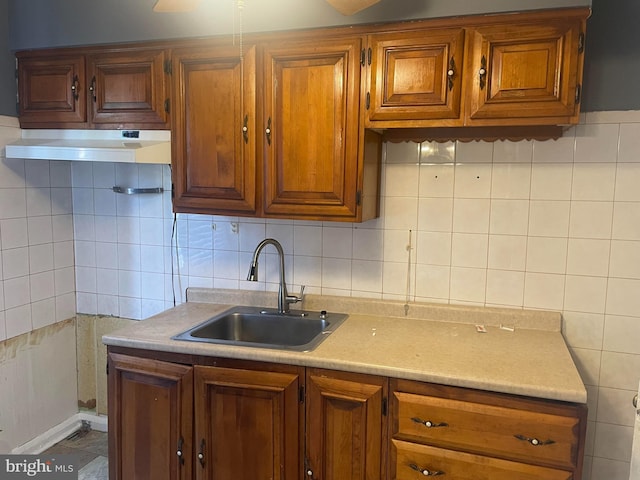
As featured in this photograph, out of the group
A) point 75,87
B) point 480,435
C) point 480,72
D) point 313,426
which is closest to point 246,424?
point 313,426

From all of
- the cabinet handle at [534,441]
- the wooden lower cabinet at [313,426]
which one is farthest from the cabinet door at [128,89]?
the cabinet handle at [534,441]

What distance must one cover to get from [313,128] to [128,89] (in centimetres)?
91

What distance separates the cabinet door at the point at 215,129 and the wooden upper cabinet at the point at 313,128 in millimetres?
93

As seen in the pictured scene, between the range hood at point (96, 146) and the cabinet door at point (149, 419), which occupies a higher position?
the range hood at point (96, 146)

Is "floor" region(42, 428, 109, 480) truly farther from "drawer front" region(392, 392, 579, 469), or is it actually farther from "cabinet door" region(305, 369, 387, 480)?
"drawer front" region(392, 392, 579, 469)

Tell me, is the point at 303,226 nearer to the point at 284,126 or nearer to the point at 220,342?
the point at 284,126

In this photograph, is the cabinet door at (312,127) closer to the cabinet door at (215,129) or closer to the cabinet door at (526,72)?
the cabinet door at (215,129)

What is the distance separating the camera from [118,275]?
285 centimetres

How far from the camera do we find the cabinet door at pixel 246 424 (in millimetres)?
1889

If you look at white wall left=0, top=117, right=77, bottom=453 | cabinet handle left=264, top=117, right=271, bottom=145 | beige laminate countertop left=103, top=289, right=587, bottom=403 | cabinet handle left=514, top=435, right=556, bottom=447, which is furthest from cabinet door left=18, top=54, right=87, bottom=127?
cabinet handle left=514, top=435, right=556, bottom=447

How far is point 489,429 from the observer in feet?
5.42

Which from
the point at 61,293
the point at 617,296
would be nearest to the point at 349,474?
the point at 617,296

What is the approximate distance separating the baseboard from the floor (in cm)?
3

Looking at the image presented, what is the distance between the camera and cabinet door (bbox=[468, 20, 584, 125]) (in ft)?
5.83
